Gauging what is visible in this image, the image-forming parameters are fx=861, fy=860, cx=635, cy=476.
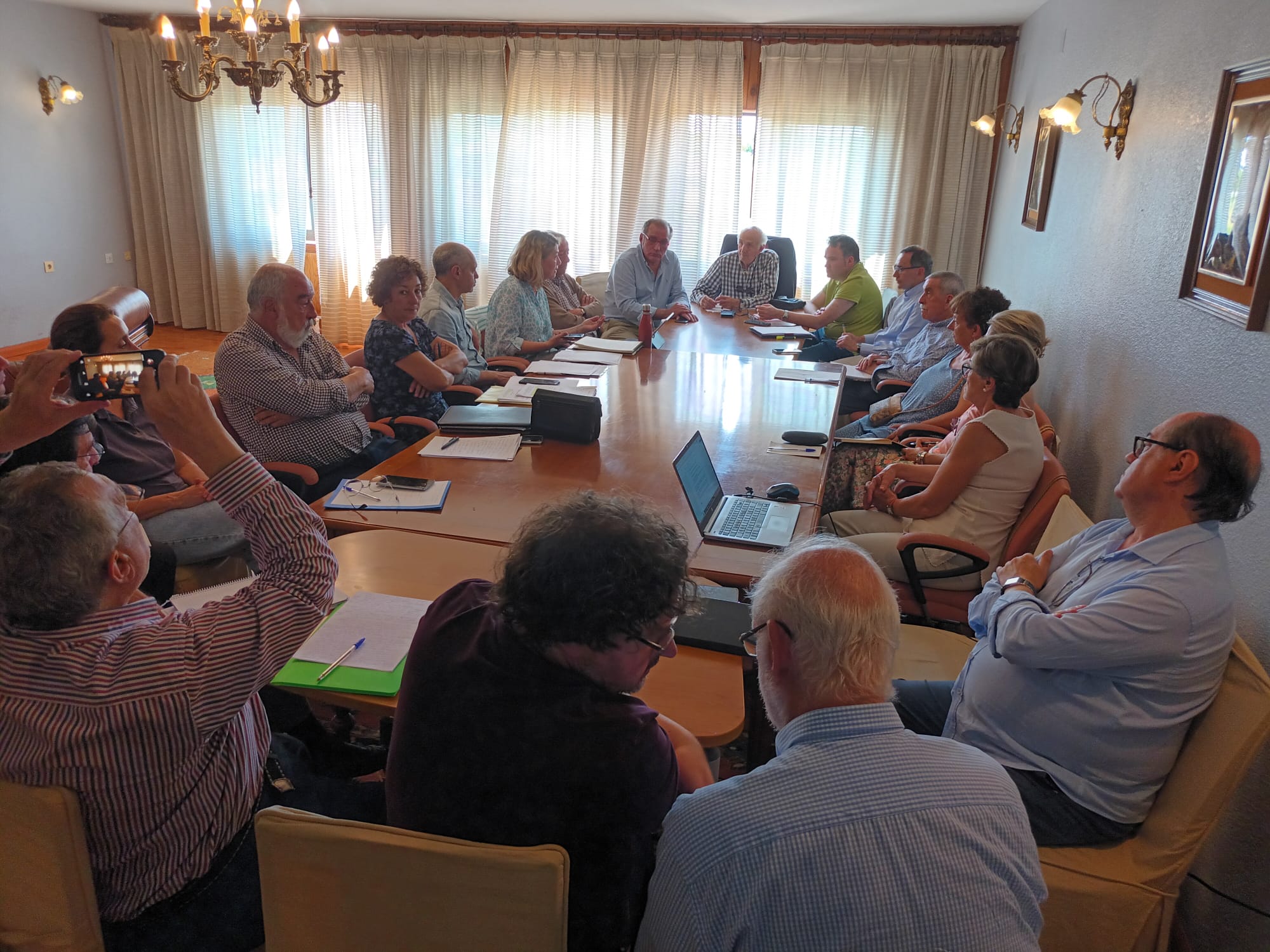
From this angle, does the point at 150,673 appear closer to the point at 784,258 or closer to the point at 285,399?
the point at 285,399

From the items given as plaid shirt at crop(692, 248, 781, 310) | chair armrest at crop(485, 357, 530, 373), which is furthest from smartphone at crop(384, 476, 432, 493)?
plaid shirt at crop(692, 248, 781, 310)

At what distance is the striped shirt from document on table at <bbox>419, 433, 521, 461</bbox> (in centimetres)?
148

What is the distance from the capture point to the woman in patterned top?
353 cm

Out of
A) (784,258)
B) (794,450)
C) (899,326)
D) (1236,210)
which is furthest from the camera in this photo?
(784,258)

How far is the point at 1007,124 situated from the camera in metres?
6.14

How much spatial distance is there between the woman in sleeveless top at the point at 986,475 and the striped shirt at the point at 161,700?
1.78m

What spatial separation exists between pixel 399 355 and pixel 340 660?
2.18 meters

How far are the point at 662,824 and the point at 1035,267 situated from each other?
437 centimetres

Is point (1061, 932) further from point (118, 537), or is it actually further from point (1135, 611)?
point (118, 537)

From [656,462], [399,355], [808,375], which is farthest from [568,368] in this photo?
[656,462]

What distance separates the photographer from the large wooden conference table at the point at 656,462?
225 centimetres

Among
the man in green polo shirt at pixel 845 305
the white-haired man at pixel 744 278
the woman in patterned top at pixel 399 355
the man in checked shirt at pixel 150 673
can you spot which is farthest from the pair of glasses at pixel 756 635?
the white-haired man at pixel 744 278

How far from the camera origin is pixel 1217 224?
7.20ft

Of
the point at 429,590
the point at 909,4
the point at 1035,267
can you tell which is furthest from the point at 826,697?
the point at 909,4
